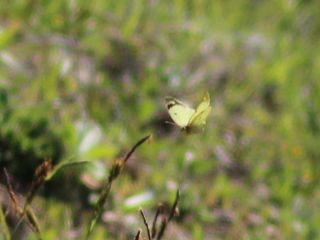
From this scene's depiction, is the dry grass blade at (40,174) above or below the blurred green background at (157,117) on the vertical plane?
above

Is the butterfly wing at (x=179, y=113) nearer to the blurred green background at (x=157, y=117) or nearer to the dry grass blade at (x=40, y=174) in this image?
the dry grass blade at (x=40, y=174)

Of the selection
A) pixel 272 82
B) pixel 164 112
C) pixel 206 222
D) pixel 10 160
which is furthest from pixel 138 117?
pixel 272 82

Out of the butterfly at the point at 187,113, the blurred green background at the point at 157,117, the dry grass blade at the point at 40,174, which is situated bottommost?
the blurred green background at the point at 157,117

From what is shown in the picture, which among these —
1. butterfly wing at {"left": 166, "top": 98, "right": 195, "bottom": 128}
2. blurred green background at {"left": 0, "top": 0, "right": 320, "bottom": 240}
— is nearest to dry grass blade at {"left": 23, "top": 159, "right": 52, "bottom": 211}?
butterfly wing at {"left": 166, "top": 98, "right": 195, "bottom": 128}

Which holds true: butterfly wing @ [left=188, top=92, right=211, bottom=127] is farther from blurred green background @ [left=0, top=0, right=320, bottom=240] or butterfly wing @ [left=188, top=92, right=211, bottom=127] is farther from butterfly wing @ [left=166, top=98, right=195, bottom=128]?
blurred green background @ [left=0, top=0, right=320, bottom=240]

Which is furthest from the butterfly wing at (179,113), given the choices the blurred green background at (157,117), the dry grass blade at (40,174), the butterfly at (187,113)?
the blurred green background at (157,117)

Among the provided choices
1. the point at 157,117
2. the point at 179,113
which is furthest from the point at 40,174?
the point at 157,117

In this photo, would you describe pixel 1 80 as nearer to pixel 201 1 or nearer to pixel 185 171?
pixel 185 171
